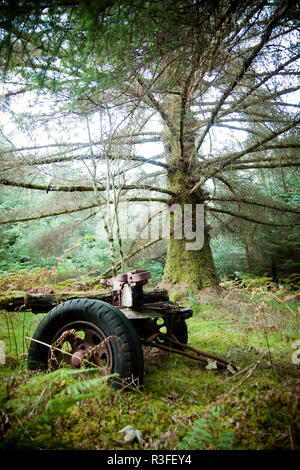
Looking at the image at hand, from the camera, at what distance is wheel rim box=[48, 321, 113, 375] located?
2076mm

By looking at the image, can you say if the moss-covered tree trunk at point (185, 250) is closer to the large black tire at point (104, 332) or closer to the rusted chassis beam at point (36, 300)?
the rusted chassis beam at point (36, 300)

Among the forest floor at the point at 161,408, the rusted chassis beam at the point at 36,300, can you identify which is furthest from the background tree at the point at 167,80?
the forest floor at the point at 161,408

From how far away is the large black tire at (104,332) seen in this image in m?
1.98

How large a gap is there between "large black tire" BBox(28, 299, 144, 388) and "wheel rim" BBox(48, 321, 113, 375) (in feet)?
0.09

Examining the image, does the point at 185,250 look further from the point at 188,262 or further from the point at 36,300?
the point at 36,300

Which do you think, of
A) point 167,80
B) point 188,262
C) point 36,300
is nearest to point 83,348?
point 36,300

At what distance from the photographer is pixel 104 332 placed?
2115 millimetres

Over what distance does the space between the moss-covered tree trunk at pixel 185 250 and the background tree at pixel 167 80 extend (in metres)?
0.03

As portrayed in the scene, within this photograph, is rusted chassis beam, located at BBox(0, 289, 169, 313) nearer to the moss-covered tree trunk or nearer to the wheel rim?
the wheel rim

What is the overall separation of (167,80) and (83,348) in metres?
3.15

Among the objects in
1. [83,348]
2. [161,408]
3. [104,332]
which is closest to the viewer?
[161,408]

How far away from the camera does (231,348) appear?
319cm

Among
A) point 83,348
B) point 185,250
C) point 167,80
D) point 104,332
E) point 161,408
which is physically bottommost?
point 161,408
